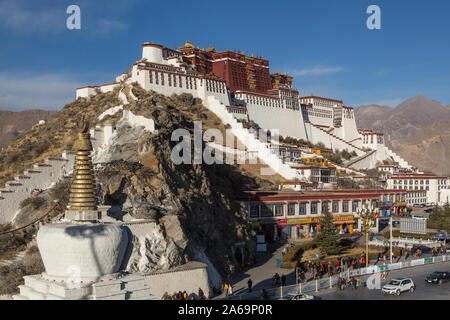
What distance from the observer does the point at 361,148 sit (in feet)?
351

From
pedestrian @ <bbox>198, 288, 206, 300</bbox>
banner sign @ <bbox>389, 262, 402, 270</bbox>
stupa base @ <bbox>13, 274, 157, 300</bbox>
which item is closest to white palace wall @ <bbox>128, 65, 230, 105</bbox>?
banner sign @ <bbox>389, 262, 402, 270</bbox>

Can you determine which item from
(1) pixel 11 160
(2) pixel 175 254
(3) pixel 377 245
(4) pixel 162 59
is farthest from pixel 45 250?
(4) pixel 162 59

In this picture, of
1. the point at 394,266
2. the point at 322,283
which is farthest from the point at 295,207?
the point at 322,283

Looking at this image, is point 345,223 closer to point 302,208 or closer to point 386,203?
point 302,208

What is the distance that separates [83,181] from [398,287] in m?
19.2

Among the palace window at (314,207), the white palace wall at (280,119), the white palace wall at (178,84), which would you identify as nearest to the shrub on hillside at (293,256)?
the palace window at (314,207)

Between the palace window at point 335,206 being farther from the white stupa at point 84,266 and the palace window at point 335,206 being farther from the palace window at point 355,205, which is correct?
the white stupa at point 84,266

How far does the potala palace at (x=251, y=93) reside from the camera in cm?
8112

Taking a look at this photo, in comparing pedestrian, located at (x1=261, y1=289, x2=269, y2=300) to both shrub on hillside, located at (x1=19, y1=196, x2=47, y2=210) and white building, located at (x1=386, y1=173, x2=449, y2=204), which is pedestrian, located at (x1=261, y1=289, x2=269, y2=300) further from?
white building, located at (x1=386, y1=173, x2=449, y2=204)

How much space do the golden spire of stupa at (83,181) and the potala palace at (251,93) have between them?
56.1 meters

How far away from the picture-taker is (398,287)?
27.8 metres

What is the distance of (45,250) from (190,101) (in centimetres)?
6762

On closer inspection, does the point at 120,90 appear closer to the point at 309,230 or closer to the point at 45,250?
the point at 309,230

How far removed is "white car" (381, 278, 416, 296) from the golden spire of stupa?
18.5m
